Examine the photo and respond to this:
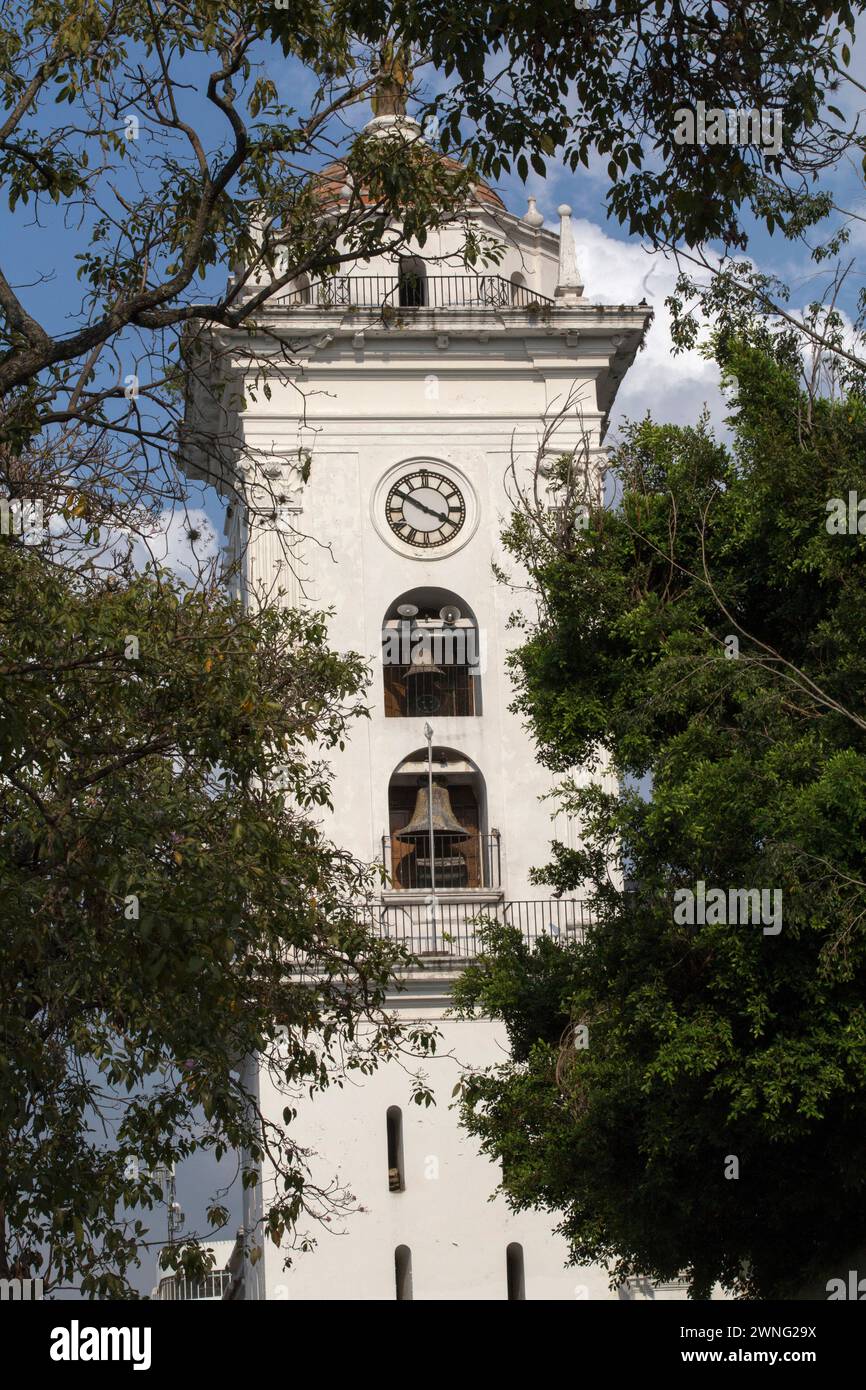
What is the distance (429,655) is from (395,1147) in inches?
287

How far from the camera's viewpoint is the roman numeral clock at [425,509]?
3659 cm

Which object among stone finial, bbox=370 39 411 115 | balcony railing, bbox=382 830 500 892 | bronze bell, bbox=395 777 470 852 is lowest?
stone finial, bbox=370 39 411 115

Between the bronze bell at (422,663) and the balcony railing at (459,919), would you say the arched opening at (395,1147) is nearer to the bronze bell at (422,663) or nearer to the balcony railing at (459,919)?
the balcony railing at (459,919)

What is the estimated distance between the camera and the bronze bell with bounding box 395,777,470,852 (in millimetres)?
35469

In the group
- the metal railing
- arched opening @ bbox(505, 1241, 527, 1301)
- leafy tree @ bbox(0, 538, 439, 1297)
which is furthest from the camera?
the metal railing

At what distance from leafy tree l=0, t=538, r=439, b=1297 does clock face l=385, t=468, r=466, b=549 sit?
2144cm

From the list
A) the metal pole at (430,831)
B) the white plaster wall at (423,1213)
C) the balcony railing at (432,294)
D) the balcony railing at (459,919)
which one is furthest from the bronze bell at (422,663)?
the balcony railing at (432,294)

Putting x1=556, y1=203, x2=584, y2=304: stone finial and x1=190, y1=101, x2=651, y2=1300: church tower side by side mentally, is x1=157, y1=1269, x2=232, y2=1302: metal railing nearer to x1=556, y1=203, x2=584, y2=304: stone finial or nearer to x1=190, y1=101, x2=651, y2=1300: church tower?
x1=190, y1=101, x2=651, y2=1300: church tower

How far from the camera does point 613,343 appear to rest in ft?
120

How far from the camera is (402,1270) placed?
34.1 m

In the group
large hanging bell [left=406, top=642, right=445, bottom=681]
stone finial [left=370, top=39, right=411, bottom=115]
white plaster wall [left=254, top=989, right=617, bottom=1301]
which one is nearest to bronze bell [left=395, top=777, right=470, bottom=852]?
large hanging bell [left=406, top=642, right=445, bottom=681]
